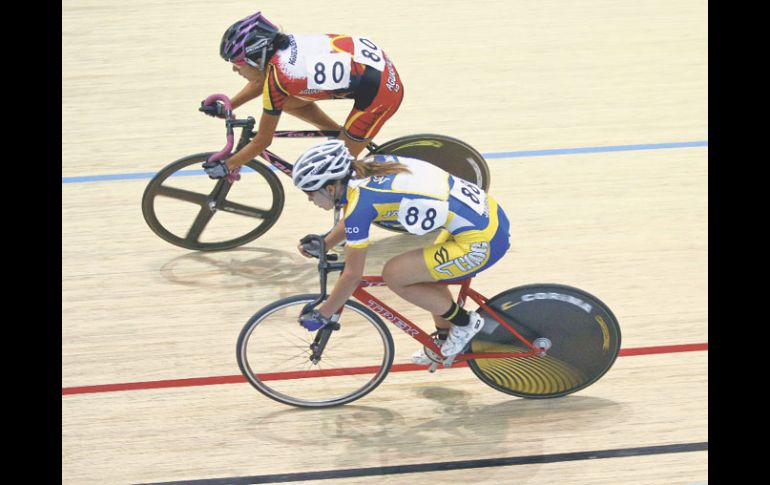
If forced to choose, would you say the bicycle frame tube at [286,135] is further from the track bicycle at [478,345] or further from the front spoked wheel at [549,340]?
the front spoked wheel at [549,340]

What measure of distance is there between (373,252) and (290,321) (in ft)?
4.01

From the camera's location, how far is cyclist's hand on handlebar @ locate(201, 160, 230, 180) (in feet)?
15.1

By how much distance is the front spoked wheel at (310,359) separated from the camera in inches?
153

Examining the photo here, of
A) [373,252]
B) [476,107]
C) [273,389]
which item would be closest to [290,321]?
[273,389]

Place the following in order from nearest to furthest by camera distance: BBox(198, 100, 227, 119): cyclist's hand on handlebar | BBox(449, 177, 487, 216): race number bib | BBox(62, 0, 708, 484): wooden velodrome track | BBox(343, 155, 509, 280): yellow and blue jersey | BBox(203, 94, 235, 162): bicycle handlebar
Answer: BBox(343, 155, 509, 280): yellow and blue jersey → BBox(449, 177, 487, 216): race number bib → BBox(62, 0, 708, 484): wooden velodrome track → BBox(203, 94, 235, 162): bicycle handlebar → BBox(198, 100, 227, 119): cyclist's hand on handlebar

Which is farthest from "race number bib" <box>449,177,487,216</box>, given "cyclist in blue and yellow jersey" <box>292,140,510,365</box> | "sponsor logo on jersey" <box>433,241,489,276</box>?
"sponsor logo on jersey" <box>433,241,489,276</box>

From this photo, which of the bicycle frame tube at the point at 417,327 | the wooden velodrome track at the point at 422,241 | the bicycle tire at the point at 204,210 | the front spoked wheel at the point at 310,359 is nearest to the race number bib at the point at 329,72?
the bicycle tire at the point at 204,210

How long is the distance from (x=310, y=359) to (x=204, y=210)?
133cm

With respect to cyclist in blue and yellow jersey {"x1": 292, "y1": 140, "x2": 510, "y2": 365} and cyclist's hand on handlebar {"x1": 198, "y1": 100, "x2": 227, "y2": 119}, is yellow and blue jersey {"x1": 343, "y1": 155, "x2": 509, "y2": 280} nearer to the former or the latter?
cyclist in blue and yellow jersey {"x1": 292, "y1": 140, "x2": 510, "y2": 365}

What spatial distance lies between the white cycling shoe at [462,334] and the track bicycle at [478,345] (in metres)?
0.05

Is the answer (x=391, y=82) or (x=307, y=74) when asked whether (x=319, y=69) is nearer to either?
(x=307, y=74)

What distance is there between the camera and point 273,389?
13.3 ft

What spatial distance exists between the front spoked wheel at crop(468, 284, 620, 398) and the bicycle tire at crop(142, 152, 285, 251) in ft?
5.41
